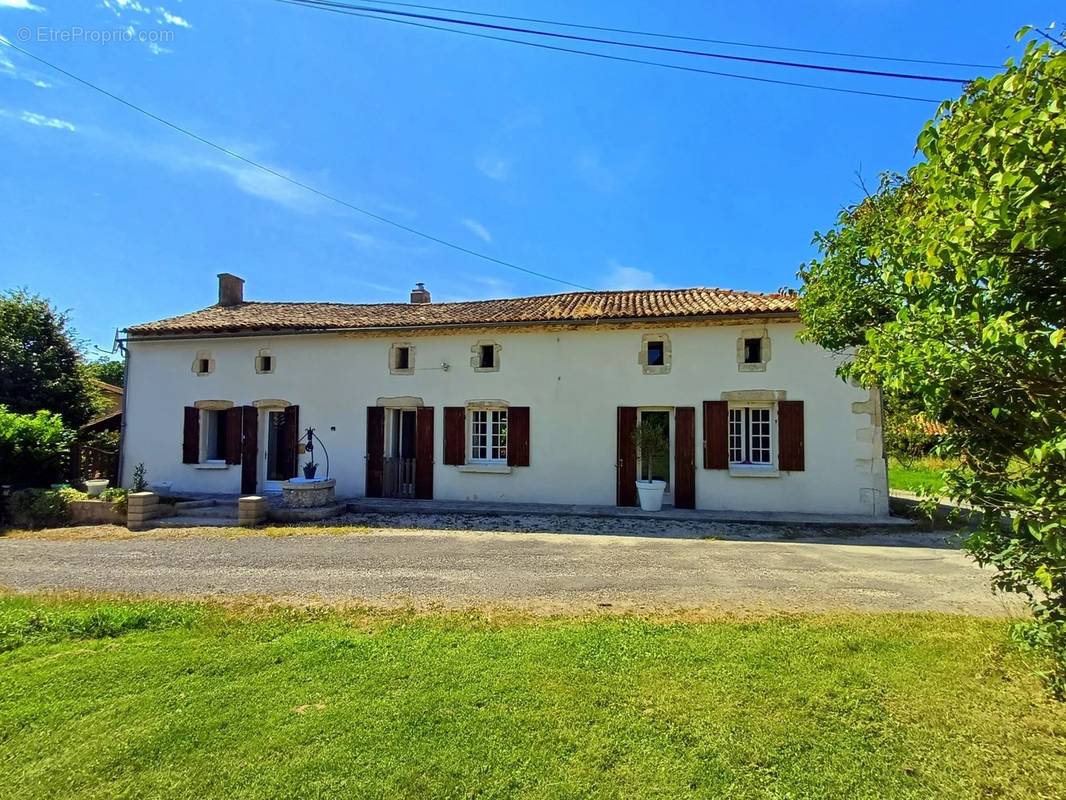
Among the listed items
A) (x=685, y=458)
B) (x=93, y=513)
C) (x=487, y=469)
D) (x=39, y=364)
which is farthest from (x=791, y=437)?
(x=39, y=364)

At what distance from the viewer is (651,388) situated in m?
10.9

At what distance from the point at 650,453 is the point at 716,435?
1376 mm

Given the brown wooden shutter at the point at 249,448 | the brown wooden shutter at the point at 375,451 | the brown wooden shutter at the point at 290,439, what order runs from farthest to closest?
1. the brown wooden shutter at the point at 249,448
2. the brown wooden shutter at the point at 290,439
3. the brown wooden shutter at the point at 375,451

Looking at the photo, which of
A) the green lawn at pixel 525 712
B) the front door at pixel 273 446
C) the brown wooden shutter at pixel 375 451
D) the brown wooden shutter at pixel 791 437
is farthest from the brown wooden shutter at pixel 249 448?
the brown wooden shutter at pixel 791 437

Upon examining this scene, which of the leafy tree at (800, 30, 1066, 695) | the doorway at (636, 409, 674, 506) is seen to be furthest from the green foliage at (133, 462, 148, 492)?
the leafy tree at (800, 30, 1066, 695)

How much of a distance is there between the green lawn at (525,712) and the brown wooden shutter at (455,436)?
7.39 meters

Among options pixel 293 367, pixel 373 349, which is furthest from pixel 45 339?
pixel 373 349

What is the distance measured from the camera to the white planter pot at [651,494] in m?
10.2

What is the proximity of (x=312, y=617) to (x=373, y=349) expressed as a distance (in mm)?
8529

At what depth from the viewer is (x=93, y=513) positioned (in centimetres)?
1016

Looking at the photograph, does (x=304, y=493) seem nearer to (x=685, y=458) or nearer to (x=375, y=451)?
(x=375, y=451)

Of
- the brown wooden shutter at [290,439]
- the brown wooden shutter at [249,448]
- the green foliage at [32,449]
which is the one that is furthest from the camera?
the brown wooden shutter at [249,448]

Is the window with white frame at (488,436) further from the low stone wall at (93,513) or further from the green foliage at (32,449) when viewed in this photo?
the green foliage at (32,449)

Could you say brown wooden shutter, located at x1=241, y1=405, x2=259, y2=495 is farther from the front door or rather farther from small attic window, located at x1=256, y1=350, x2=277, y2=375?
small attic window, located at x1=256, y1=350, x2=277, y2=375
